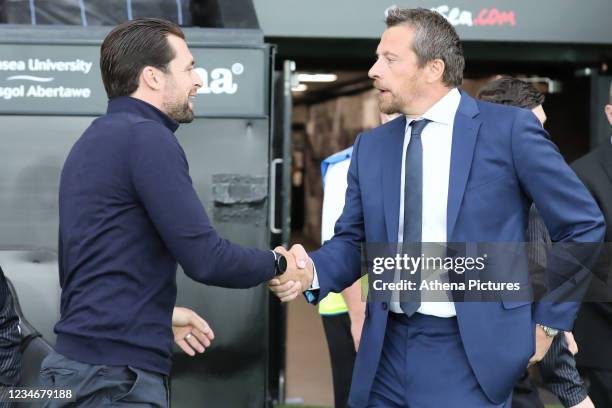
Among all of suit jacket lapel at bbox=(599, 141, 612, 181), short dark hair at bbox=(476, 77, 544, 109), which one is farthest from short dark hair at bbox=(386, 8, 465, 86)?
suit jacket lapel at bbox=(599, 141, 612, 181)

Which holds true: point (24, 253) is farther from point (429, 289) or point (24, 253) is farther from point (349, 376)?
point (429, 289)

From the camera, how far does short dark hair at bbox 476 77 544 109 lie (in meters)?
3.78

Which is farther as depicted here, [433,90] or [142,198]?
[433,90]

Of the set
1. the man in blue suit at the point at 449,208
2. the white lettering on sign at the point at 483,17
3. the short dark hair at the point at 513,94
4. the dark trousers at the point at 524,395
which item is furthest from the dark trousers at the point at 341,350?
the white lettering on sign at the point at 483,17

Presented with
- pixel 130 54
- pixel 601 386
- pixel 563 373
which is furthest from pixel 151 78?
pixel 601 386

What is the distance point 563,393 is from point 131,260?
179 centimetres

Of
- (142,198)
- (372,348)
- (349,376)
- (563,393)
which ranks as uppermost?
(142,198)

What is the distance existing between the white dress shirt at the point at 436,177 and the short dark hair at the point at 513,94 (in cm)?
82

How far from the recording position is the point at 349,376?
460cm

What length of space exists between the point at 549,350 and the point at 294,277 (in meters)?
1.02

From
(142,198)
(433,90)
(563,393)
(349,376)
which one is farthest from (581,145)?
(142,198)

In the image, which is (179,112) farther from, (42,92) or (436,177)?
(42,92)

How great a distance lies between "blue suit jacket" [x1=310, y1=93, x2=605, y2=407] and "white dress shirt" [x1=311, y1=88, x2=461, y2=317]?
0.12 feet

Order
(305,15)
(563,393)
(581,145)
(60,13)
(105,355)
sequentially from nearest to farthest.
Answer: (105,355) < (563,393) < (60,13) < (305,15) < (581,145)
